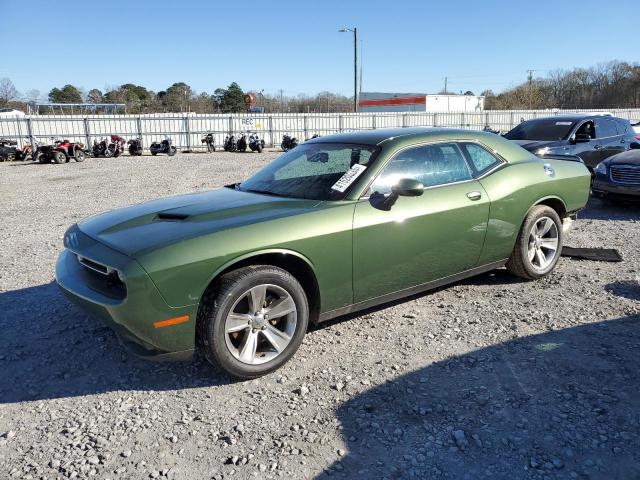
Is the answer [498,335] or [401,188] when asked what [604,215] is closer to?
[498,335]

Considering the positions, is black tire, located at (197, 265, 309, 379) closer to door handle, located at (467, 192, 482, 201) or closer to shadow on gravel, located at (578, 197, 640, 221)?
door handle, located at (467, 192, 482, 201)

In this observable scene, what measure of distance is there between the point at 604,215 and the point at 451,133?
5254 mm

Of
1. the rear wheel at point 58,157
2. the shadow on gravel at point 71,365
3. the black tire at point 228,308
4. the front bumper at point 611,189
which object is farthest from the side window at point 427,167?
the rear wheel at point 58,157

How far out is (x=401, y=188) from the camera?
366cm

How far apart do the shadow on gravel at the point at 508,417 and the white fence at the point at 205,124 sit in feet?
83.2

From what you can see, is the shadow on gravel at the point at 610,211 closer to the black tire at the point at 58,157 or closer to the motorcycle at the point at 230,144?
the black tire at the point at 58,157

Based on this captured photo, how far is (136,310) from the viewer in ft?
9.46

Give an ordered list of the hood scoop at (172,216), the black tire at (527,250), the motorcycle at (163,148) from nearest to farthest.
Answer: the hood scoop at (172,216) < the black tire at (527,250) < the motorcycle at (163,148)

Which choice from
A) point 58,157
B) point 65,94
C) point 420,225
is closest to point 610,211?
point 420,225

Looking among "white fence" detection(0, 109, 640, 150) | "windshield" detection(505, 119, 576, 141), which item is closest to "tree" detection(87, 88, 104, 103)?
"white fence" detection(0, 109, 640, 150)

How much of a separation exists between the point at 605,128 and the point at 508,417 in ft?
31.8

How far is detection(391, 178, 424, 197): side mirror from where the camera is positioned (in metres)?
3.65

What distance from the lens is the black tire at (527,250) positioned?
4.73 m

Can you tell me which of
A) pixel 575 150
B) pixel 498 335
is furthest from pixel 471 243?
pixel 575 150
